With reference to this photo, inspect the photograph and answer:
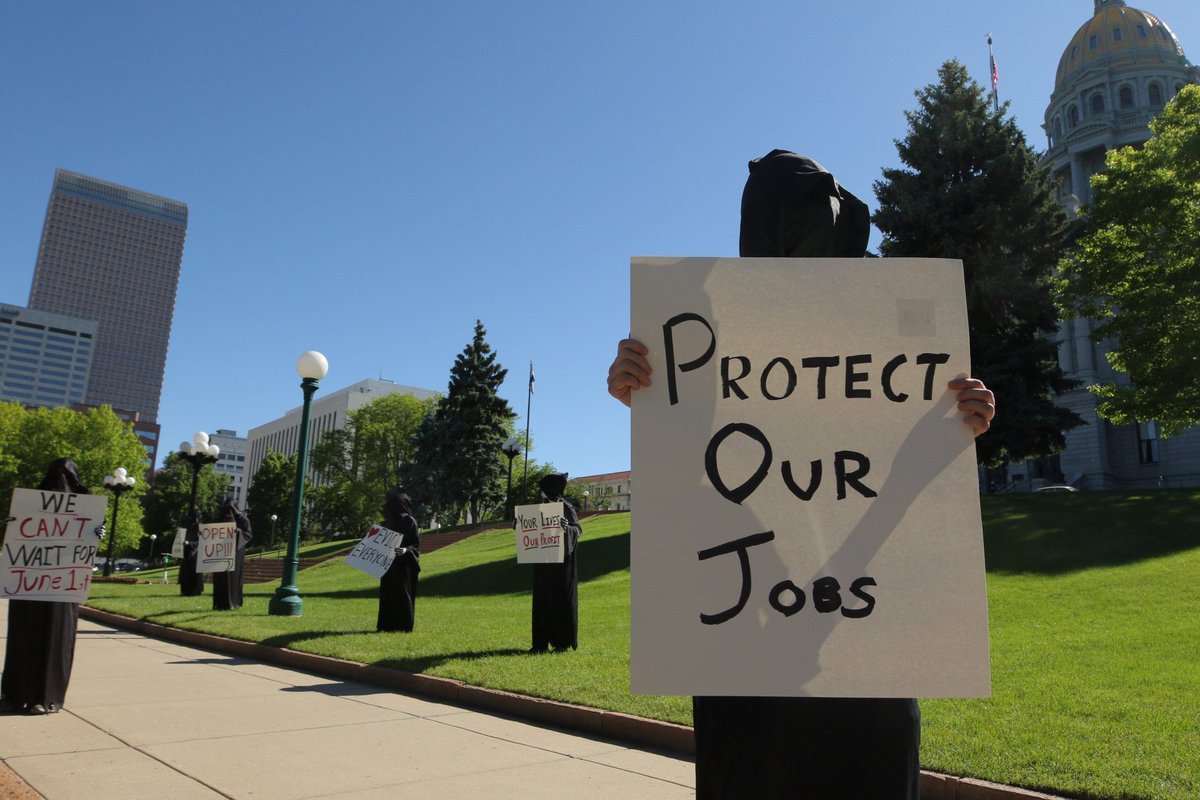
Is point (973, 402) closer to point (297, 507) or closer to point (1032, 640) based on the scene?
point (1032, 640)

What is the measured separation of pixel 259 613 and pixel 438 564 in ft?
46.8

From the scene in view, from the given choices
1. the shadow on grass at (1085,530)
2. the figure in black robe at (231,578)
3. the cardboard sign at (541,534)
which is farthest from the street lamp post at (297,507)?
the shadow on grass at (1085,530)

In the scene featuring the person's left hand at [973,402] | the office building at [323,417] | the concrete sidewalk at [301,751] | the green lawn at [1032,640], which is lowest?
the concrete sidewalk at [301,751]

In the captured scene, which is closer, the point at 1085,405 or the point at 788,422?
the point at 788,422

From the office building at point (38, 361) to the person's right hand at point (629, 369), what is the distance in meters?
222

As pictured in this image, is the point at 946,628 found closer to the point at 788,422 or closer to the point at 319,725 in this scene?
the point at 788,422

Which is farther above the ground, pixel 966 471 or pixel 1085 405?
pixel 1085 405

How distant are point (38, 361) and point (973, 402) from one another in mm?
234221

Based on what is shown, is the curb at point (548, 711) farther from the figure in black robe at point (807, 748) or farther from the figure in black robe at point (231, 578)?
the figure in black robe at point (231, 578)

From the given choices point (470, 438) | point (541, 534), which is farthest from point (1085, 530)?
point (470, 438)

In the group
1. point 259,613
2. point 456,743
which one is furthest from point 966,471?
point 259,613

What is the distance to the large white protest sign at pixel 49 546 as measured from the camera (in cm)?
639

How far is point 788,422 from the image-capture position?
2146 mm

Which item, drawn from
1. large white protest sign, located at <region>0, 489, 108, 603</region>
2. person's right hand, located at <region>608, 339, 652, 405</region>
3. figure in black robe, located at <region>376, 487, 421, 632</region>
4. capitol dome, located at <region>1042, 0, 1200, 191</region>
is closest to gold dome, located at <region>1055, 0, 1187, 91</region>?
capitol dome, located at <region>1042, 0, 1200, 191</region>
